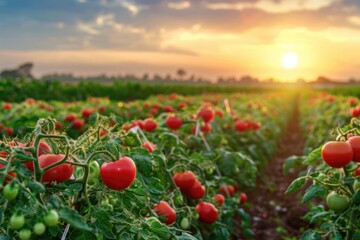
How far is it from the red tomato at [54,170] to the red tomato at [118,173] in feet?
0.52

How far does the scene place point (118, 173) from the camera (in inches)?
86.7

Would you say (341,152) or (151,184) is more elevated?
(341,152)

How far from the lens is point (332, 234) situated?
327cm

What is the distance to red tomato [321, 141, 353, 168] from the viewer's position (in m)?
3.07

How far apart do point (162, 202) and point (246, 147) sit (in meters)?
5.68

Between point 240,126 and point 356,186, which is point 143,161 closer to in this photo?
point 356,186

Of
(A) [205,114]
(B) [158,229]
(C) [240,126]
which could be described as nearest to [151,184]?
(B) [158,229]

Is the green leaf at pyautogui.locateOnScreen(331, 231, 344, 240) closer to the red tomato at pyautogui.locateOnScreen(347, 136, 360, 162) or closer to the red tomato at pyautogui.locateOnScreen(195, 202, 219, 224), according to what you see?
the red tomato at pyautogui.locateOnScreen(347, 136, 360, 162)

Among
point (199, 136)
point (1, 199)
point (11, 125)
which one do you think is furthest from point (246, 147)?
point (1, 199)

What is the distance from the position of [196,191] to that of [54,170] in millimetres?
1994

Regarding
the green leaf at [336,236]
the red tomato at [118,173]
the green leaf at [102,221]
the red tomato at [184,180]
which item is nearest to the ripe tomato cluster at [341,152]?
the green leaf at [336,236]

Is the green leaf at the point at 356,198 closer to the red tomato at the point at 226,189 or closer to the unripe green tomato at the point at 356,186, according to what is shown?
the unripe green tomato at the point at 356,186

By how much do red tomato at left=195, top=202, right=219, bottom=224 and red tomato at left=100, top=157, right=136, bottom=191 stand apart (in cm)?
177

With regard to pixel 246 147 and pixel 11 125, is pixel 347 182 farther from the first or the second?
pixel 246 147
